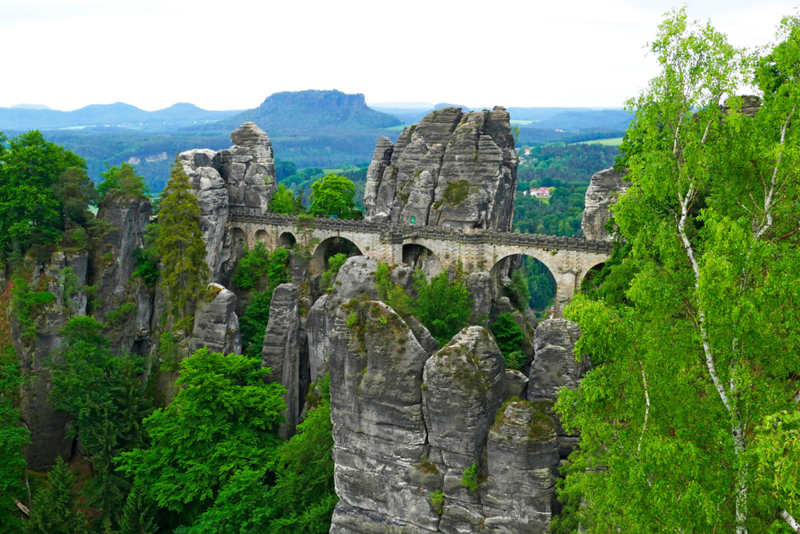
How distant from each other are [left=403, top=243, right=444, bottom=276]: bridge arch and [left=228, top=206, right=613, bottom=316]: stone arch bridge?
27 cm

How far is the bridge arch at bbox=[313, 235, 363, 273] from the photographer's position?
55.0 meters

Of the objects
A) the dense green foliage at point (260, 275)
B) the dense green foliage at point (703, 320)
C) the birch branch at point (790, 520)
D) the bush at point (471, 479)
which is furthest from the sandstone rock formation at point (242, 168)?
the birch branch at point (790, 520)

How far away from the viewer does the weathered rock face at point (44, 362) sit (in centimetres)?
3969

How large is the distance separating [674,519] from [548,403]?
33.2 feet

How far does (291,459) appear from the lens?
30.5 meters

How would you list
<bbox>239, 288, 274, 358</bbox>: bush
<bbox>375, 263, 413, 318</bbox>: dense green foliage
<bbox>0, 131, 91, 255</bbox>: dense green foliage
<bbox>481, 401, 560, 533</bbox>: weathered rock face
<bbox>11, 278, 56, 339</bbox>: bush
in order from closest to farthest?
1. <bbox>481, 401, 560, 533</bbox>: weathered rock face
2. <bbox>375, 263, 413, 318</bbox>: dense green foliage
3. <bbox>11, 278, 56, 339</bbox>: bush
4. <bbox>0, 131, 91, 255</bbox>: dense green foliage
5. <bbox>239, 288, 274, 358</bbox>: bush

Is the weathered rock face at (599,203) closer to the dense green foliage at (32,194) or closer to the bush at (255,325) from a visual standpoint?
the bush at (255,325)

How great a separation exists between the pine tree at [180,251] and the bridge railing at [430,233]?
40.3 ft

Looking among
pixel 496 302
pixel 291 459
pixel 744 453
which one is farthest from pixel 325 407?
pixel 744 453

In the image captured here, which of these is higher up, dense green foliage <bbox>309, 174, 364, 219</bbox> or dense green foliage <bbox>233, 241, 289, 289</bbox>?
dense green foliage <bbox>309, 174, 364, 219</bbox>

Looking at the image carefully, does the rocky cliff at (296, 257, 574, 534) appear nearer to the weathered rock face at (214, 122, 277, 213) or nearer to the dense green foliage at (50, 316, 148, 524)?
the dense green foliage at (50, 316, 148, 524)

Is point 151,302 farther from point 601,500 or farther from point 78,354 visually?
point 601,500

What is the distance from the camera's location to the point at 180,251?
44.2 meters

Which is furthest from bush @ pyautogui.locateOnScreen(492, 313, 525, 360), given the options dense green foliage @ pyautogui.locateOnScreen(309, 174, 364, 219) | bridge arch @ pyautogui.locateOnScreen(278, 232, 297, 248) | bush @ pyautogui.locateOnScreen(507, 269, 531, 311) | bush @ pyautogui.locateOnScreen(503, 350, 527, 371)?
dense green foliage @ pyautogui.locateOnScreen(309, 174, 364, 219)
